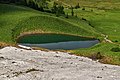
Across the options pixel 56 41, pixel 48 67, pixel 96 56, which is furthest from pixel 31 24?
pixel 48 67

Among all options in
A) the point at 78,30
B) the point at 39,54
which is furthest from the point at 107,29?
the point at 39,54

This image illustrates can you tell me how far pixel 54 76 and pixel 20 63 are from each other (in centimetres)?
780

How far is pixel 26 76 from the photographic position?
4241 cm

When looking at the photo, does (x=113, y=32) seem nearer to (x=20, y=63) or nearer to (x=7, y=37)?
(x=7, y=37)

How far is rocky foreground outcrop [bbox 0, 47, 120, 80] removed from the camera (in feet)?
140

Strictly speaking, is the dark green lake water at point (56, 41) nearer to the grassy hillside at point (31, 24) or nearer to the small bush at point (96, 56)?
the grassy hillside at point (31, 24)

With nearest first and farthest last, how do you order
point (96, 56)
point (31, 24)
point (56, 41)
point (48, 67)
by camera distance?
point (48, 67)
point (96, 56)
point (56, 41)
point (31, 24)

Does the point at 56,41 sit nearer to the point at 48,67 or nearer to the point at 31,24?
the point at 31,24

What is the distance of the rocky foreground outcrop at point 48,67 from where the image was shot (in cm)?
4256

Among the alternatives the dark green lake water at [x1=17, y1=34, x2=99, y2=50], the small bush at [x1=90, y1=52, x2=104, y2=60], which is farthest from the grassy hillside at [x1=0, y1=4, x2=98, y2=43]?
the small bush at [x1=90, y1=52, x2=104, y2=60]

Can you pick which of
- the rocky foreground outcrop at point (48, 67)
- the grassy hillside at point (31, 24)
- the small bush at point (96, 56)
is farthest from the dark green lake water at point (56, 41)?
the rocky foreground outcrop at point (48, 67)

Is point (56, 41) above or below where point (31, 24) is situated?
below

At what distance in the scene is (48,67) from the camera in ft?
157

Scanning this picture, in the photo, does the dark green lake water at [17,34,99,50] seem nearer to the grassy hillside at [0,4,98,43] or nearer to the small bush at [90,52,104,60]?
the grassy hillside at [0,4,98,43]
